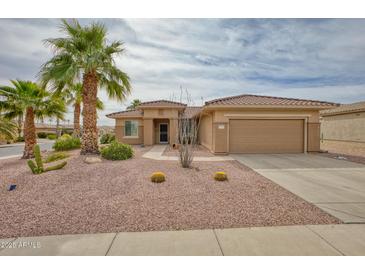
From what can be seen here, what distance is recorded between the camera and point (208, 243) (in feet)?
10.8

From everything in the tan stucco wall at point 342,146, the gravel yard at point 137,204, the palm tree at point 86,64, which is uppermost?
the palm tree at point 86,64

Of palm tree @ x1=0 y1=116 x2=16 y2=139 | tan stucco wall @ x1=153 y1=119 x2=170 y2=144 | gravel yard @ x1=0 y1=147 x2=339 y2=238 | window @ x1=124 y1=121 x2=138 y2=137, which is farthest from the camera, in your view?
tan stucco wall @ x1=153 y1=119 x2=170 y2=144

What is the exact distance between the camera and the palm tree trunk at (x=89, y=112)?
1055cm

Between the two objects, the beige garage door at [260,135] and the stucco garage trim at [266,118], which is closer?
the stucco garage trim at [266,118]

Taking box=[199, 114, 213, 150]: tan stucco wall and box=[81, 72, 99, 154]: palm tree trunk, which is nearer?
box=[81, 72, 99, 154]: palm tree trunk

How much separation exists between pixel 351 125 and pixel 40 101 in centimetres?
2721

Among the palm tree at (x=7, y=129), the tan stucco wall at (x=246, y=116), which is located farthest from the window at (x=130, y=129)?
the tan stucco wall at (x=246, y=116)

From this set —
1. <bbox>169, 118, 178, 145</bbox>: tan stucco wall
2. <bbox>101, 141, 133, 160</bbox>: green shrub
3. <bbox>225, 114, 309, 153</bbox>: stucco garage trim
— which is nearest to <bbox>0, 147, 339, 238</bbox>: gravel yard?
<bbox>101, 141, 133, 160</bbox>: green shrub

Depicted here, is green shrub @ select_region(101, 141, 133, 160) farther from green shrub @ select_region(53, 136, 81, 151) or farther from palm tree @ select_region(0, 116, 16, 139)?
palm tree @ select_region(0, 116, 16, 139)

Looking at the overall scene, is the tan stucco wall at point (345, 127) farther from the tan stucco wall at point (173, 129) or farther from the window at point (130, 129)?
the window at point (130, 129)

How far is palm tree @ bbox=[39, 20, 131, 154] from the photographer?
9.59 m

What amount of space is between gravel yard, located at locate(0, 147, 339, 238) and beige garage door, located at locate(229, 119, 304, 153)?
19.2 ft

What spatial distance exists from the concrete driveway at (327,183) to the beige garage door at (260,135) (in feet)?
9.59

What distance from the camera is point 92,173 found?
7332mm
